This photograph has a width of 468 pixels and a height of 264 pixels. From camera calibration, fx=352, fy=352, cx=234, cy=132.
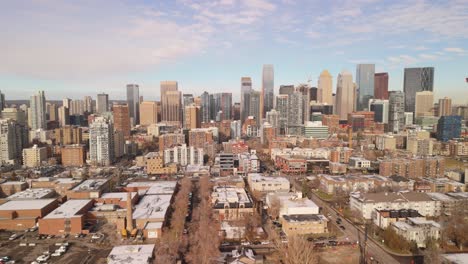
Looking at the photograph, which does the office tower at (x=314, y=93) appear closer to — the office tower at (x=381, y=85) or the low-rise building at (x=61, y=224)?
the office tower at (x=381, y=85)

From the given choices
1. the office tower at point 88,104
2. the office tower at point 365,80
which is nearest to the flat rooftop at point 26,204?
the office tower at point 88,104

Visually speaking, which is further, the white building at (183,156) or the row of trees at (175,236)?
the white building at (183,156)

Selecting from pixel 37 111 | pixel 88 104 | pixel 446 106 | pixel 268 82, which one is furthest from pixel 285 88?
pixel 37 111

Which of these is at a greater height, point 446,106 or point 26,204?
point 446,106

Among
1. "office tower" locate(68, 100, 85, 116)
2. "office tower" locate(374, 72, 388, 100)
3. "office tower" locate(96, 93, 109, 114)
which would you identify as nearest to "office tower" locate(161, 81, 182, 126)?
"office tower" locate(96, 93, 109, 114)

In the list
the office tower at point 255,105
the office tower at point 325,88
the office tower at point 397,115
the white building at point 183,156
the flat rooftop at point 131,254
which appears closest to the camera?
the flat rooftop at point 131,254

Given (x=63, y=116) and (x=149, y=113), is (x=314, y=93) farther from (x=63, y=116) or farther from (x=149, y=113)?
(x=63, y=116)

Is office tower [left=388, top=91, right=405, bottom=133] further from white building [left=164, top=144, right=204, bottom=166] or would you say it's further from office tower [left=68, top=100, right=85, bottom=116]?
office tower [left=68, top=100, right=85, bottom=116]
